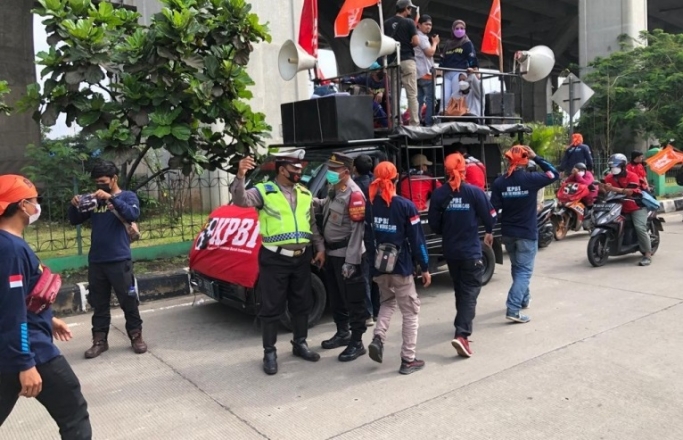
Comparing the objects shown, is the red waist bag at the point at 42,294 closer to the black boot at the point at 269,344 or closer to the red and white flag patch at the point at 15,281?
the red and white flag patch at the point at 15,281

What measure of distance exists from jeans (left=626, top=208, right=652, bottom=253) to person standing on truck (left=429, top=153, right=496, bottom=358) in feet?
14.8

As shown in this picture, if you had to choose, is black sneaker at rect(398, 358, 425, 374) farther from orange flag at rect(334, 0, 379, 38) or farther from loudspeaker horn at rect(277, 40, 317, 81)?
orange flag at rect(334, 0, 379, 38)

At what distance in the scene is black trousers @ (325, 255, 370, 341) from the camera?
5090 millimetres

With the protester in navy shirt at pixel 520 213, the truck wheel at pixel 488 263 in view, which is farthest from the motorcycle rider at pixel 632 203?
the protester in navy shirt at pixel 520 213

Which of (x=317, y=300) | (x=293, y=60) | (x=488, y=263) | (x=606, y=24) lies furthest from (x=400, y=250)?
(x=606, y=24)

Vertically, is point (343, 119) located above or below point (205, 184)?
above

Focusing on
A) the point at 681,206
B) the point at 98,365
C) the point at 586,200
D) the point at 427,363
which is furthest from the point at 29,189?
the point at 681,206

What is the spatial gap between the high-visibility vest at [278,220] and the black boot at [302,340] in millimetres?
731

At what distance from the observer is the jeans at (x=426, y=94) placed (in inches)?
312

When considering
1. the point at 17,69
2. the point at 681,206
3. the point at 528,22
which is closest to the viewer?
the point at 681,206

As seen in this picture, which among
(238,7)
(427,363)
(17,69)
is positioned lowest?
(427,363)

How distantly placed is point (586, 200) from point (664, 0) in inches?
1089

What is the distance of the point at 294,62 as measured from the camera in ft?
25.8

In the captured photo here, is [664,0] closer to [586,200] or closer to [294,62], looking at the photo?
[586,200]
